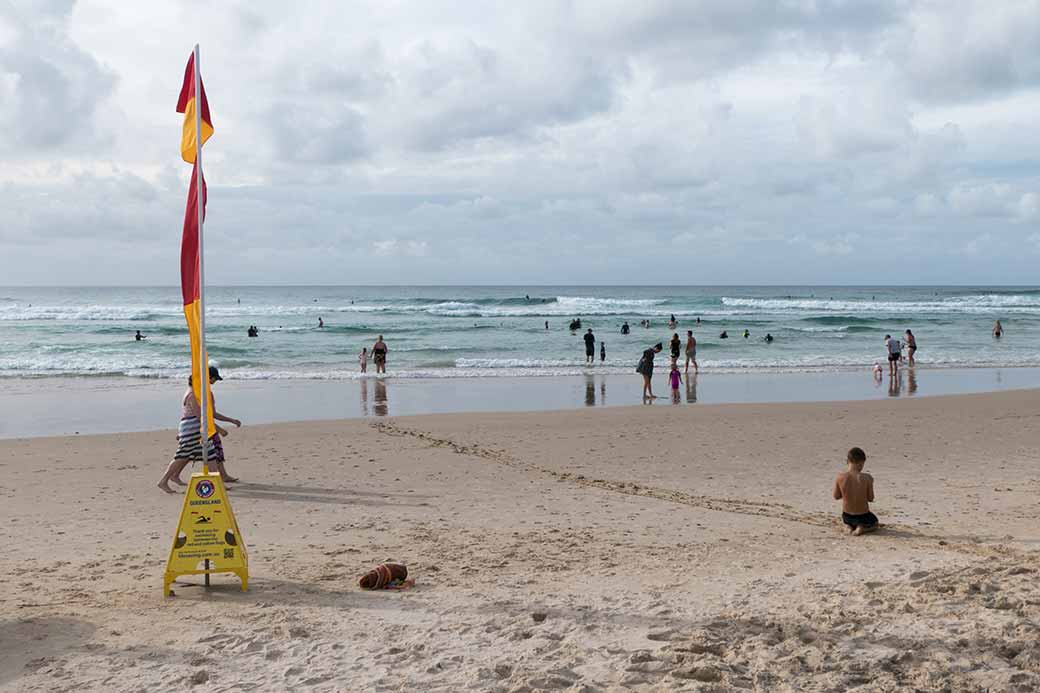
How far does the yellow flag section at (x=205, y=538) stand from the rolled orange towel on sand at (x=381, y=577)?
888 millimetres

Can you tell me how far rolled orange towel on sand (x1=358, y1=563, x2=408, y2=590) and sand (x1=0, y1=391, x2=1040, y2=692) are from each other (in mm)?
98

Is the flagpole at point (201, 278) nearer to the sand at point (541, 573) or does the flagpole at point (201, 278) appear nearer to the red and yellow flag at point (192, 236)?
the red and yellow flag at point (192, 236)

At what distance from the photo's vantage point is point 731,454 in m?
13.2

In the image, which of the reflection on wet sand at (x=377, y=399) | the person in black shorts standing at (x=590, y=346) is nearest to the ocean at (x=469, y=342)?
the person in black shorts standing at (x=590, y=346)

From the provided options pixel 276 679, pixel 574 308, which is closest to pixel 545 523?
pixel 276 679


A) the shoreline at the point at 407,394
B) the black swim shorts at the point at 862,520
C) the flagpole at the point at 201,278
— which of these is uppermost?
the flagpole at the point at 201,278

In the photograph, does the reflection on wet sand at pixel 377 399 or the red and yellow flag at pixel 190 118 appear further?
the reflection on wet sand at pixel 377 399

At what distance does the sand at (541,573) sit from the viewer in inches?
201

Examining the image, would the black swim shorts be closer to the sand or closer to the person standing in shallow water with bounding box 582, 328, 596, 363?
the sand

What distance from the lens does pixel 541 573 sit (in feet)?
23.1

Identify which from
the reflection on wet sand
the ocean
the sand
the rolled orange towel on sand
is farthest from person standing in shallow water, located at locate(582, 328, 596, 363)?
the rolled orange towel on sand

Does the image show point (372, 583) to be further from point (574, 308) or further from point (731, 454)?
point (574, 308)

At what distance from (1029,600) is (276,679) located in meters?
4.98

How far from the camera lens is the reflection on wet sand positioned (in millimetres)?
19281
